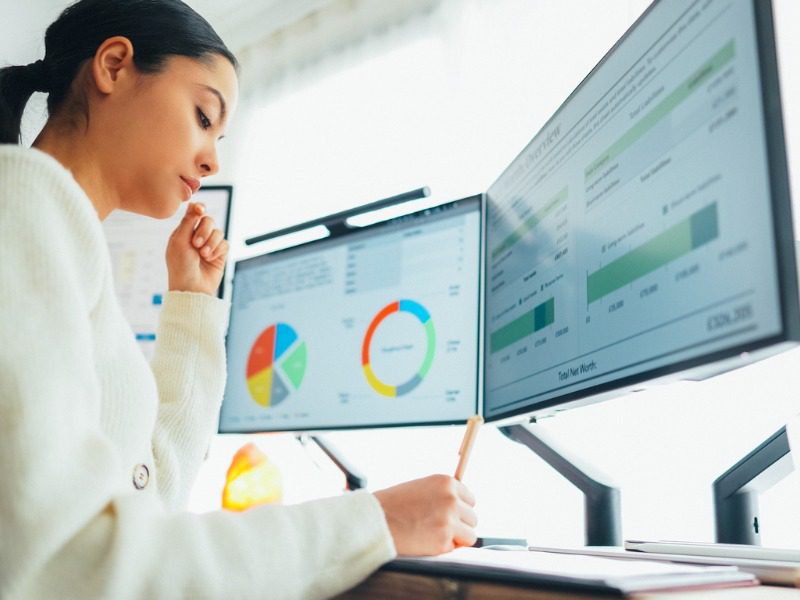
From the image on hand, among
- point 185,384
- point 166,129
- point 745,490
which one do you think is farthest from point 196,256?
point 745,490

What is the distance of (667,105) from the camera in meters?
0.73

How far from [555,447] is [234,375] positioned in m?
0.76

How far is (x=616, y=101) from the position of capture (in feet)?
2.73

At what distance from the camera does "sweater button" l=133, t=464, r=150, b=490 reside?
787 millimetres

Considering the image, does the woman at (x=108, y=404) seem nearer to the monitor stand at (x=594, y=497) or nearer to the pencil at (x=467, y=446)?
the pencil at (x=467, y=446)

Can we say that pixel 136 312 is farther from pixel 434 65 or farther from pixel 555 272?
pixel 555 272

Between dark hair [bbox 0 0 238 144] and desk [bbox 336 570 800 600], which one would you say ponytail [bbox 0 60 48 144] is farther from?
desk [bbox 336 570 800 600]

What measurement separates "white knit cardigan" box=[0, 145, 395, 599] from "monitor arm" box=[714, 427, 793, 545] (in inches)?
19.0

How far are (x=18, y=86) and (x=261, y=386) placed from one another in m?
0.73

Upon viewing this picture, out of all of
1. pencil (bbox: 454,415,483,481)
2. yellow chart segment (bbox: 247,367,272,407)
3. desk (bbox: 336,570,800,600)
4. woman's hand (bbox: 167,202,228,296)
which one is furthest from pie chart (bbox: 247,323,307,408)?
desk (bbox: 336,570,800,600)

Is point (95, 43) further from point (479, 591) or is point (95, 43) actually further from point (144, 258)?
point (144, 258)

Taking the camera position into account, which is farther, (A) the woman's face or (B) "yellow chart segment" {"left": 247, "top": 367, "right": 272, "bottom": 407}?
(B) "yellow chart segment" {"left": 247, "top": 367, "right": 272, "bottom": 407}

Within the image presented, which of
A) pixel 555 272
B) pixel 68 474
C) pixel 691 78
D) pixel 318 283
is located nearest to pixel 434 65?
pixel 318 283

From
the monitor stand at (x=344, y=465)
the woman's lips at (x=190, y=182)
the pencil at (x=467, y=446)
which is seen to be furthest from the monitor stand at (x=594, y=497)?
the woman's lips at (x=190, y=182)
